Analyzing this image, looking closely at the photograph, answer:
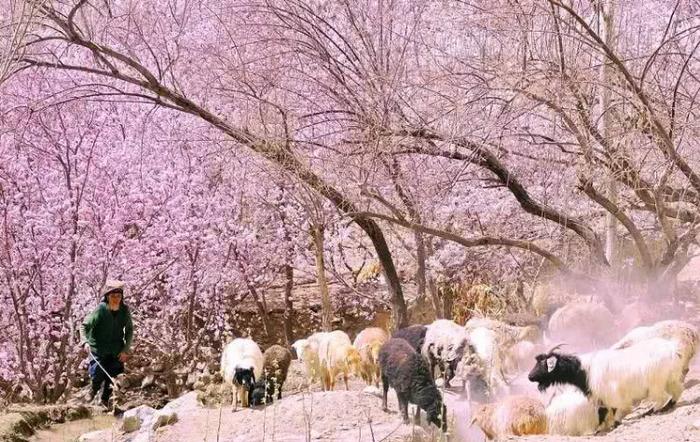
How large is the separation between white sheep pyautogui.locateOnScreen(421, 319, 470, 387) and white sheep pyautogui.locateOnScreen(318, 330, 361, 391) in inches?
34.5

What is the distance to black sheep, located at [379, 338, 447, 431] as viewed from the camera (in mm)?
7438

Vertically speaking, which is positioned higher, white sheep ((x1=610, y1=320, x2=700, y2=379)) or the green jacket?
the green jacket

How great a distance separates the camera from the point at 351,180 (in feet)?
37.7

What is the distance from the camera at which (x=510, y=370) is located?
9.85 metres

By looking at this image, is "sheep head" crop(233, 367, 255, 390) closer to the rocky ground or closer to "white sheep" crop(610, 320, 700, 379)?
the rocky ground

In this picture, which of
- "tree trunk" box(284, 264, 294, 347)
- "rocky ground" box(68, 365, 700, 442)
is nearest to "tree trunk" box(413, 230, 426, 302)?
"tree trunk" box(284, 264, 294, 347)

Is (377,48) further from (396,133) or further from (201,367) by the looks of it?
(201,367)

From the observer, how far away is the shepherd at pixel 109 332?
1005 cm

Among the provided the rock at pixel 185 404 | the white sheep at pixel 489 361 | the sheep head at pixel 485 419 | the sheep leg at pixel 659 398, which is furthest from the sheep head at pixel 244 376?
the sheep leg at pixel 659 398

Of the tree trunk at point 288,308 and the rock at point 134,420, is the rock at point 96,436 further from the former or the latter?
the tree trunk at point 288,308

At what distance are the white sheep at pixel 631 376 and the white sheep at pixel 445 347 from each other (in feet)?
5.57

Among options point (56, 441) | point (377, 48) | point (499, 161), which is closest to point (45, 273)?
point (56, 441)

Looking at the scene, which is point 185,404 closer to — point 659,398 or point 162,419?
point 162,419

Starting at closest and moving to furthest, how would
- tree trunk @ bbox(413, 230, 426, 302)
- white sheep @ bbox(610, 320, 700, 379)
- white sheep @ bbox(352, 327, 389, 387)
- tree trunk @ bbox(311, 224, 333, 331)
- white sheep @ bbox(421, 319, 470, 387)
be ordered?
white sheep @ bbox(610, 320, 700, 379), white sheep @ bbox(421, 319, 470, 387), white sheep @ bbox(352, 327, 389, 387), tree trunk @ bbox(311, 224, 333, 331), tree trunk @ bbox(413, 230, 426, 302)
